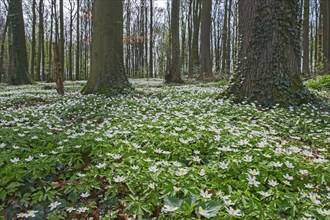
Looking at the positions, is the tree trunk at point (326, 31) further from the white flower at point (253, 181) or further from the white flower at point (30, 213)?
the white flower at point (30, 213)

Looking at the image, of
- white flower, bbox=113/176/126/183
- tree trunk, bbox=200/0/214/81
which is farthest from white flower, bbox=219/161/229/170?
tree trunk, bbox=200/0/214/81

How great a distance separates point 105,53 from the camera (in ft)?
30.1

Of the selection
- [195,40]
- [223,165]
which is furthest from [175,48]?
[223,165]

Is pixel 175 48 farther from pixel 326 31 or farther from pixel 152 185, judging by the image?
pixel 152 185

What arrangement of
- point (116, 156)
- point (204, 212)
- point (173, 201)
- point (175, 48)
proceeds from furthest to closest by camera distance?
point (175, 48), point (116, 156), point (173, 201), point (204, 212)

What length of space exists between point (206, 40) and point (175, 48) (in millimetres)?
2905

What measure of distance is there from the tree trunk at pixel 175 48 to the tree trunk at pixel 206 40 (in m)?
2.23

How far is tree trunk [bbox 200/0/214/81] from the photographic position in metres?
17.1

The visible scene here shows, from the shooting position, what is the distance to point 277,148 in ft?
10.7

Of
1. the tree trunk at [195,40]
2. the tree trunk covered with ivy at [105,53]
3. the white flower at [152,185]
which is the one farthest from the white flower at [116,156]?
the tree trunk at [195,40]

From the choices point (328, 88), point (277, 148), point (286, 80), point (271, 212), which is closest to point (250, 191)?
point (271, 212)

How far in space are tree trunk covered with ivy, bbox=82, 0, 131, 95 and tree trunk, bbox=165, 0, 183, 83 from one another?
6.38 metres

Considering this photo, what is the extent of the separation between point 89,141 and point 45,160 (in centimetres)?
59

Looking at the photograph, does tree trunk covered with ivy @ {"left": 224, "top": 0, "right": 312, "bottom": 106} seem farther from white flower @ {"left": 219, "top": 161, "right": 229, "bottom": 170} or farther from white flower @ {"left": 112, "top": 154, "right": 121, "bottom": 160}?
white flower @ {"left": 112, "top": 154, "right": 121, "bottom": 160}
